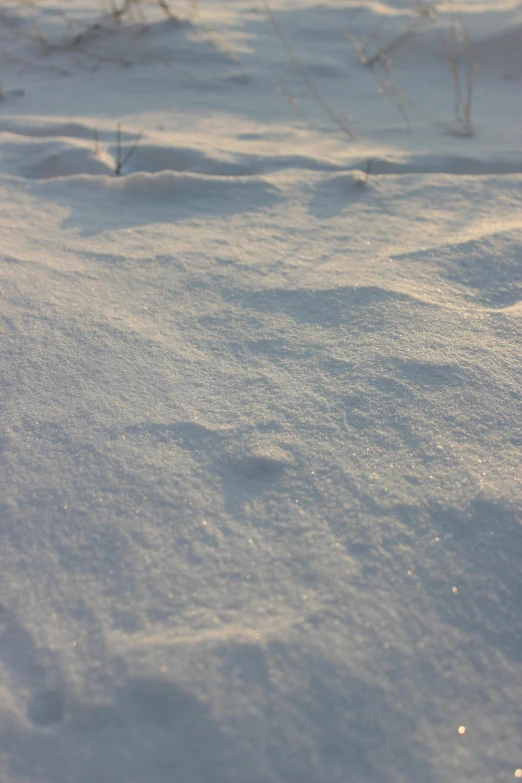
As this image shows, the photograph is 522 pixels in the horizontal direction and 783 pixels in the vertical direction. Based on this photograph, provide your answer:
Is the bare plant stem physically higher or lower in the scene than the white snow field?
higher

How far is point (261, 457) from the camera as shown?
954 mm

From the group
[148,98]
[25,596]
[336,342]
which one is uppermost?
[148,98]

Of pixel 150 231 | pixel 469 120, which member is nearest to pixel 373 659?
pixel 150 231

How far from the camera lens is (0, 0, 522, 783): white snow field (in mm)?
685

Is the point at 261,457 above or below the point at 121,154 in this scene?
below

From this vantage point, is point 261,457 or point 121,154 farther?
point 121,154

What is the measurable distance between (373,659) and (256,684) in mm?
140

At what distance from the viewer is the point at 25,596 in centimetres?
81

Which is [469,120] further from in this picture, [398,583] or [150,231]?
[398,583]

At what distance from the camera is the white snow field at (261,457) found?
685mm

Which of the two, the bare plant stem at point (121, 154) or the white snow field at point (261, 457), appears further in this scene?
the bare plant stem at point (121, 154)

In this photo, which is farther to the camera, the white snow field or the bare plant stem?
the bare plant stem

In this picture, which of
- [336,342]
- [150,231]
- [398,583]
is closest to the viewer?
[398,583]

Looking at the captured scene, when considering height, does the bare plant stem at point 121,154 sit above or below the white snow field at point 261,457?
→ above
